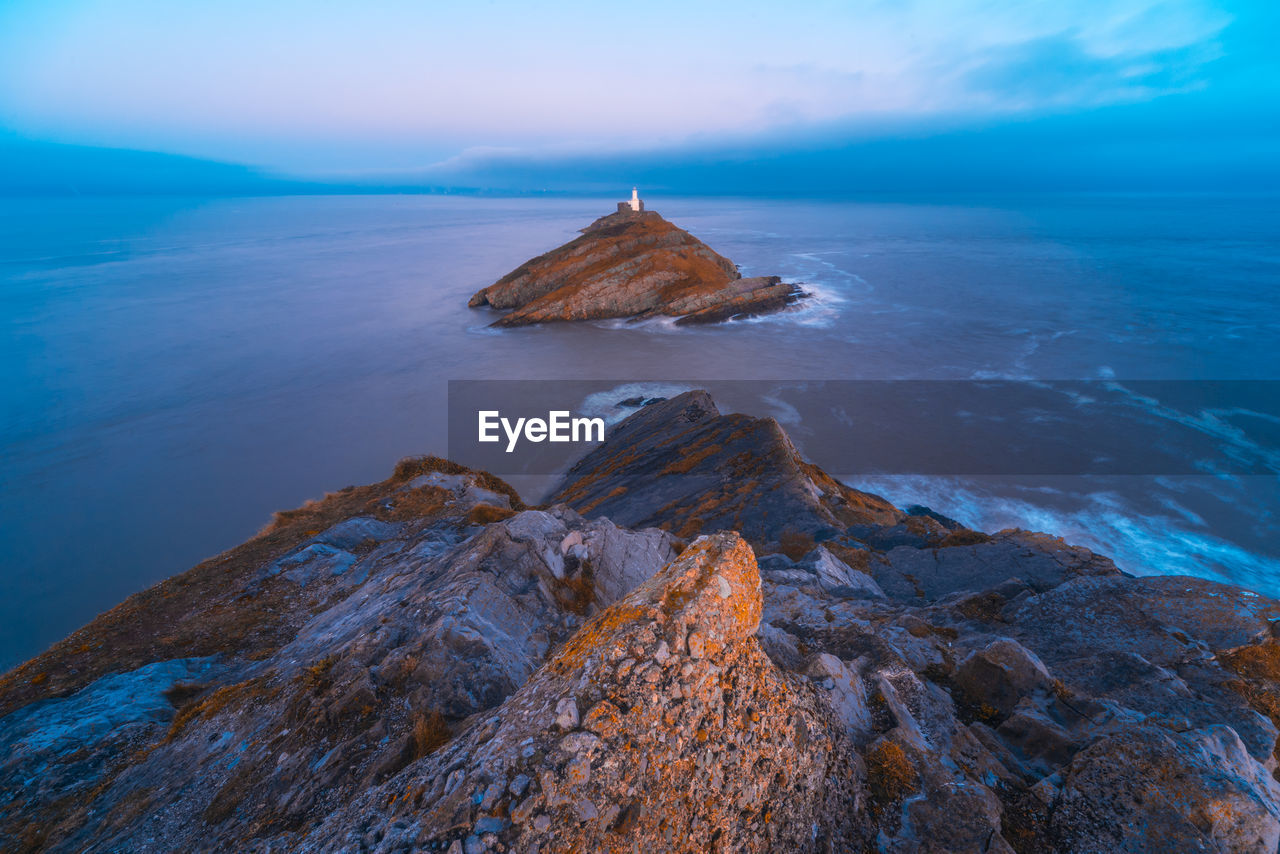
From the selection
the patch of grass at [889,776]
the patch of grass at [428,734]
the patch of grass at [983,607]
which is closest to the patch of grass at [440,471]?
the patch of grass at [428,734]

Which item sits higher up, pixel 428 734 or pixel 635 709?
pixel 635 709

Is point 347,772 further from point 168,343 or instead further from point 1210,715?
point 168,343

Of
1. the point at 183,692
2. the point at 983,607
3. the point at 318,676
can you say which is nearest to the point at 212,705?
the point at 318,676

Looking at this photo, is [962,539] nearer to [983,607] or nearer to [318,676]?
[983,607]

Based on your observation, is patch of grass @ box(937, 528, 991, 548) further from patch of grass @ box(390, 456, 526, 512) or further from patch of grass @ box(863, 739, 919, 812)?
patch of grass @ box(390, 456, 526, 512)

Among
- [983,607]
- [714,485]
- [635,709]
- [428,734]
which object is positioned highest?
[635,709]

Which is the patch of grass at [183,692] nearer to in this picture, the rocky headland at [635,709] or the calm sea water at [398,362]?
the rocky headland at [635,709]

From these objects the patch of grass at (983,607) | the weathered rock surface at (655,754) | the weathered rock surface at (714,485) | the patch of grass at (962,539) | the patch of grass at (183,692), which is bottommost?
the weathered rock surface at (714,485)
